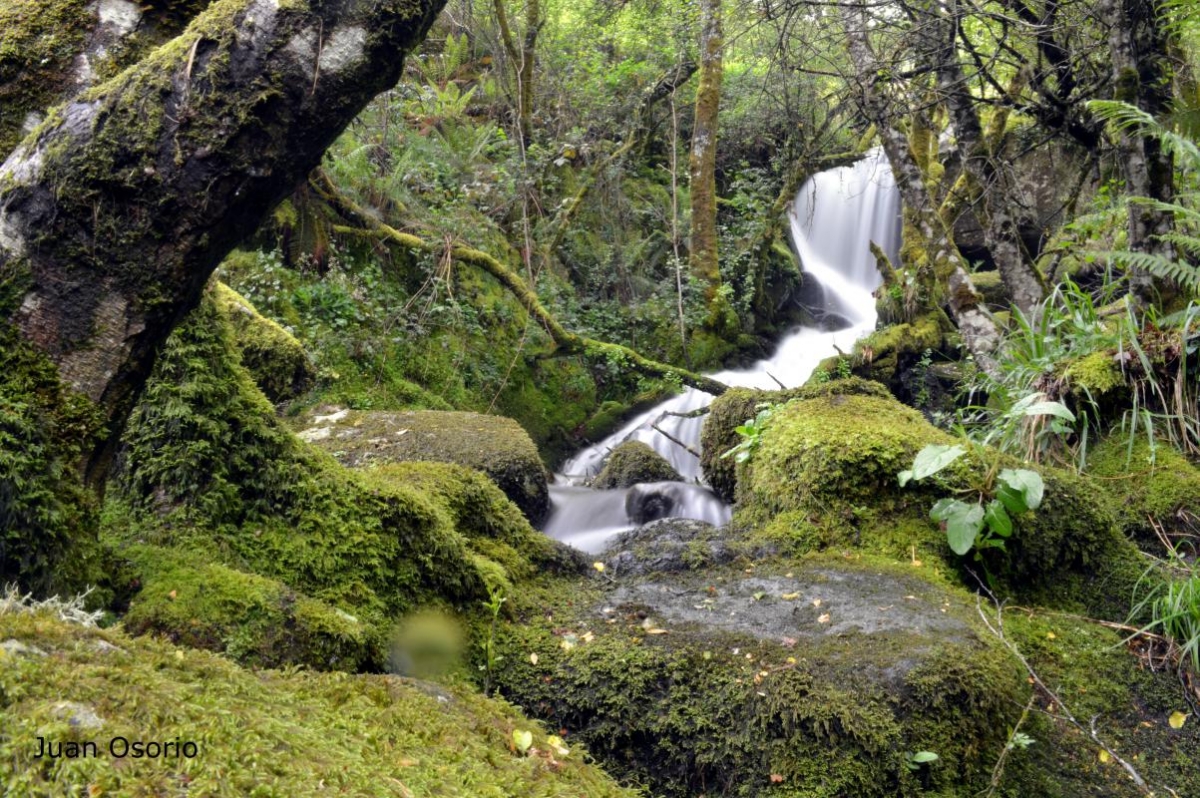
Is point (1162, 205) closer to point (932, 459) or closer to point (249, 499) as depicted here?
point (932, 459)

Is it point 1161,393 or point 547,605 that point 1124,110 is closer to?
point 1161,393

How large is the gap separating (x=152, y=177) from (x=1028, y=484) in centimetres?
336

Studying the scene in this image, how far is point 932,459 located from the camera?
11.7 ft

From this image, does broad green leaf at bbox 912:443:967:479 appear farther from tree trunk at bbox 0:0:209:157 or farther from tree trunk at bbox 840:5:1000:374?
tree trunk at bbox 0:0:209:157

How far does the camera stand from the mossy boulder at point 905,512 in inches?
148

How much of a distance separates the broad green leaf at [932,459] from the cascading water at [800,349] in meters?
2.42

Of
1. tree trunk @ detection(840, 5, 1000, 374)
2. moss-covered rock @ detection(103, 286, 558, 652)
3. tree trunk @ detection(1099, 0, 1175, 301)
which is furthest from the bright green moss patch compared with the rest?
tree trunk @ detection(840, 5, 1000, 374)

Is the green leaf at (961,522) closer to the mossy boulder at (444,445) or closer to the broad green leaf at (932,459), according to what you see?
the broad green leaf at (932,459)

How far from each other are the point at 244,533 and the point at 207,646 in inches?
25.7

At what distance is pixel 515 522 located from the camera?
13.0 feet

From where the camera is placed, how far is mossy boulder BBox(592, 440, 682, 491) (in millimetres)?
7051

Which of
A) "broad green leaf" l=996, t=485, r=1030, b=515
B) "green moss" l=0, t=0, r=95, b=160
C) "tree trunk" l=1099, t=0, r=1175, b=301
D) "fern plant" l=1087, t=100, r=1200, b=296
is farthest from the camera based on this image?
"tree trunk" l=1099, t=0, r=1175, b=301

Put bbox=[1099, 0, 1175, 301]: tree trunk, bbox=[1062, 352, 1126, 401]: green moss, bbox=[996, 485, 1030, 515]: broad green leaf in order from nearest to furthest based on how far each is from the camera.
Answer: bbox=[996, 485, 1030, 515]: broad green leaf < bbox=[1062, 352, 1126, 401]: green moss < bbox=[1099, 0, 1175, 301]: tree trunk

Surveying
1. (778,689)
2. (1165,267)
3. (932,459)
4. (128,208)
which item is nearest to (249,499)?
(128,208)
